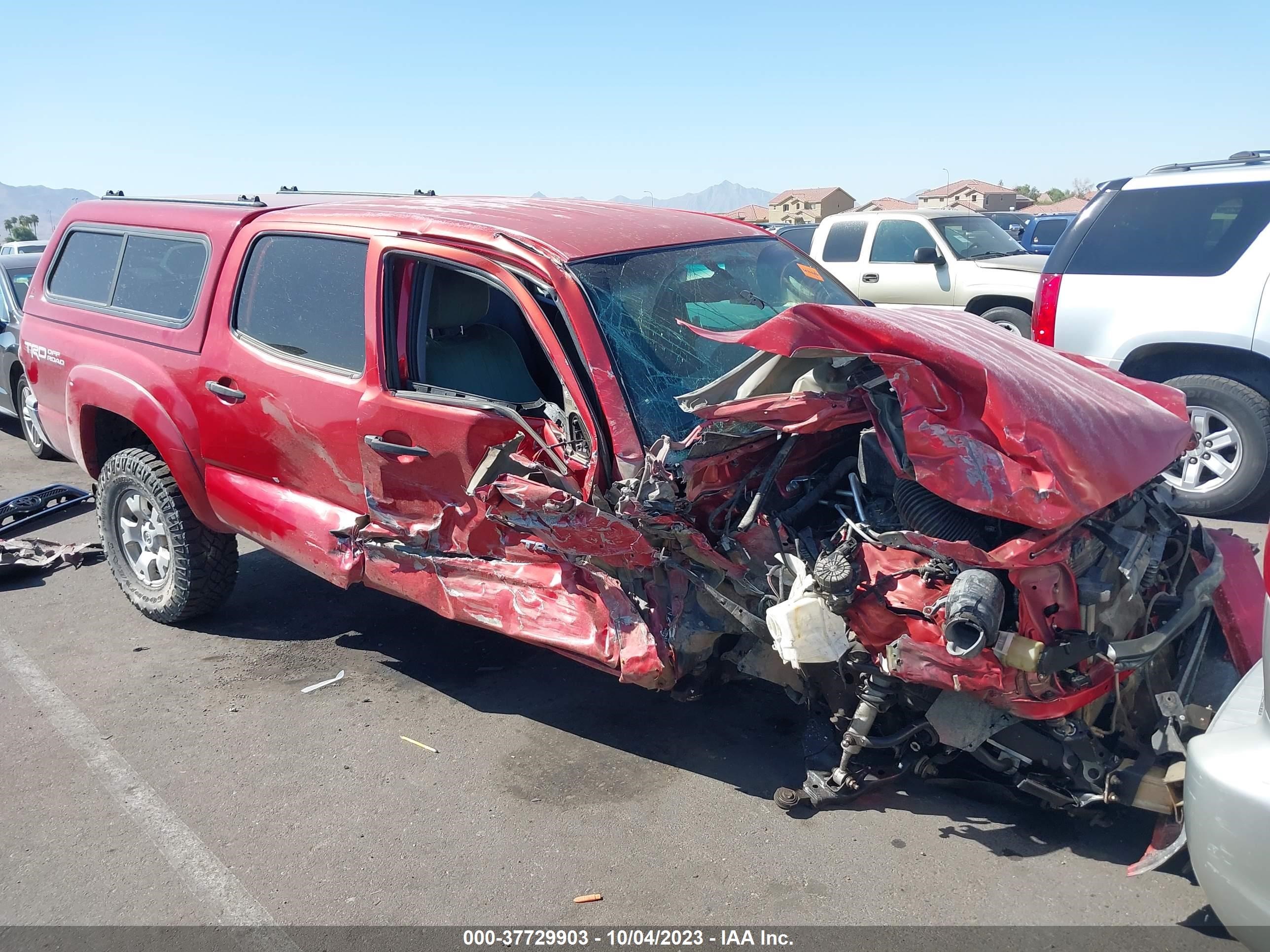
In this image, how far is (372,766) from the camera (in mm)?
3643

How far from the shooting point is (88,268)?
5320 millimetres

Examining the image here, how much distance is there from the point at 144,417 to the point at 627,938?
133 inches

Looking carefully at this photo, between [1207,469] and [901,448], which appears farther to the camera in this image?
[1207,469]

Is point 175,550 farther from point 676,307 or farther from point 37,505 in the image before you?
point 676,307

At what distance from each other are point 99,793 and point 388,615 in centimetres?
171

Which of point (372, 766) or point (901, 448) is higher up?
point (901, 448)

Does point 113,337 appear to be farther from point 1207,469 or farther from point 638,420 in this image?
point 1207,469

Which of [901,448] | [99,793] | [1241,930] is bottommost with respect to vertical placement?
[99,793]

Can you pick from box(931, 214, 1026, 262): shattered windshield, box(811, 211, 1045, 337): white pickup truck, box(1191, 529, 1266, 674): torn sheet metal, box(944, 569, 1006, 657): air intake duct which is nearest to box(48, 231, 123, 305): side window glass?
box(944, 569, 1006, 657): air intake duct

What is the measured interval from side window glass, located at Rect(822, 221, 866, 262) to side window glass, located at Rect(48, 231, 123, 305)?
8732 millimetres

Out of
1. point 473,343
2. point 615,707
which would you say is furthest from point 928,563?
point 473,343

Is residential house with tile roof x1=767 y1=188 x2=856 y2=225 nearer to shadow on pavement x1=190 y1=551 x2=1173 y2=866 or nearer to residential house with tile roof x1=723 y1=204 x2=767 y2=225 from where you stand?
residential house with tile roof x1=723 y1=204 x2=767 y2=225

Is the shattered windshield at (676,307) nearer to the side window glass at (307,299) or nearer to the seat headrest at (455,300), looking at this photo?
the seat headrest at (455,300)

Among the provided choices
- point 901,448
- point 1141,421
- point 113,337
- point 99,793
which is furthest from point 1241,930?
point 113,337
